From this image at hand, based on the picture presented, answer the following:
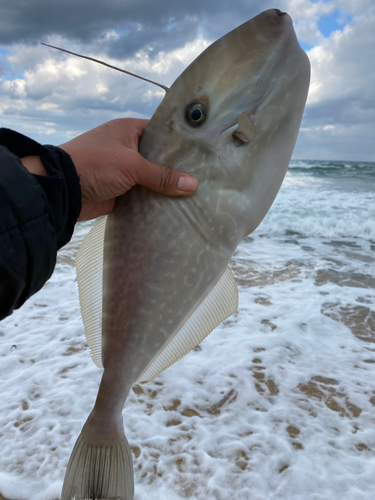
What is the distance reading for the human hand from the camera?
154 cm

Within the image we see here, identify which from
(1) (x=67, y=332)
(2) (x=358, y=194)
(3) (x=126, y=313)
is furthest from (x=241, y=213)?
(2) (x=358, y=194)

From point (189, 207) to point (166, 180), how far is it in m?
0.15

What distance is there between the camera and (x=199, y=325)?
72.6 inches

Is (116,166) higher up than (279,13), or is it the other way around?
(279,13)

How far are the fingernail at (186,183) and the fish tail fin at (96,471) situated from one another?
1057 mm

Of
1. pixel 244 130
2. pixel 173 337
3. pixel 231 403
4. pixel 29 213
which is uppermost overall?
pixel 244 130


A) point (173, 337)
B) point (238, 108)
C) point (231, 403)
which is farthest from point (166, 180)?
point (231, 403)

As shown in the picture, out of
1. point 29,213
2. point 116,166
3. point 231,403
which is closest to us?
point 29,213

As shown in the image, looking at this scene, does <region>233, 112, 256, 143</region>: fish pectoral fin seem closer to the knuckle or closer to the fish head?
the fish head

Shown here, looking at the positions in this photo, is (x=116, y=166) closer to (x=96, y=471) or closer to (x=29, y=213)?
(x=29, y=213)

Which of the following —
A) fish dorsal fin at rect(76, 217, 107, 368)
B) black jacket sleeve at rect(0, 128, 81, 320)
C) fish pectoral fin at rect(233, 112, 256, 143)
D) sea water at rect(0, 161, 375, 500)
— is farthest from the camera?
sea water at rect(0, 161, 375, 500)

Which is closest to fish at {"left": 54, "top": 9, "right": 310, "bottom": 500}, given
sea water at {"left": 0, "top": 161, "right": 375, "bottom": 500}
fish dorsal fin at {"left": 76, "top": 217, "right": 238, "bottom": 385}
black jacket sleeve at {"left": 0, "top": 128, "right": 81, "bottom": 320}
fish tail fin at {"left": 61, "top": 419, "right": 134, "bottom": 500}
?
fish tail fin at {"left": 61, "top": 419, "right": 134, "bottom": 500}

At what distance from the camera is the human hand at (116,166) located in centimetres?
154

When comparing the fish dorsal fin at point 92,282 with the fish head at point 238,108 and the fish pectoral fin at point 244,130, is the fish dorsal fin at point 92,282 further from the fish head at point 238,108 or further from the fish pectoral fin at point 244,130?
the fish pectoral fin at point 244,130
